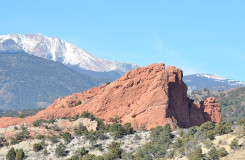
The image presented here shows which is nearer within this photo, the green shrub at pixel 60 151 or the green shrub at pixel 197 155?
the green shrub at pixel 197 155

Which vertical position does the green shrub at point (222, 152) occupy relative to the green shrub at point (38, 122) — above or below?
below

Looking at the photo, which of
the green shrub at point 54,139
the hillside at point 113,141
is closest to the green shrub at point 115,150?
the hillside at point 113,141

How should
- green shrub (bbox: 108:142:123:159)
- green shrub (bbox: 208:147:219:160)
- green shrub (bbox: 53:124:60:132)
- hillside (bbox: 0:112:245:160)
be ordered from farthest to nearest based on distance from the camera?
green shrub (bbox: 53:124:60:132) → green shrub (bbox: 108:142:123:159) → hillside (bbox: 0:112:245:160) → green shrub (bbox: 208:147:219:160)

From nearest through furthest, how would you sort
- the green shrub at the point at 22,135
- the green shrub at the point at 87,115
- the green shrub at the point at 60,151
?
the green shrub at the point at 60,151
the green shrub at the point at 22,135
the green shrub at the point at 87,115

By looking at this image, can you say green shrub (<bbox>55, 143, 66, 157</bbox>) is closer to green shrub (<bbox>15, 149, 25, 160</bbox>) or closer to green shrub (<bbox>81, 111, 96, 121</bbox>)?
green shrub (<bbox>15, 149, 25, 160</bbox>)

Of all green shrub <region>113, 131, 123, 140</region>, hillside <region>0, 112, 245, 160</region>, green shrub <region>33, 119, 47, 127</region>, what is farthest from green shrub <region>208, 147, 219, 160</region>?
green shrub <region>33, 119, 47, 127</region>

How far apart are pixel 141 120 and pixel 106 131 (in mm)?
6500

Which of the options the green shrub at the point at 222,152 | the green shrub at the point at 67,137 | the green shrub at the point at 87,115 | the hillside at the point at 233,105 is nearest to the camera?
the green shrub at the point at 222,152

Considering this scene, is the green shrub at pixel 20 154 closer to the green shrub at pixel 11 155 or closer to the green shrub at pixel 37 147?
the green shrub at pixel 11 155

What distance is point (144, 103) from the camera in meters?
88.7

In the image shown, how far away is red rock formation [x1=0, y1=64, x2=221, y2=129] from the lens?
8744 cm

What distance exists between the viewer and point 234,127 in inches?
2859

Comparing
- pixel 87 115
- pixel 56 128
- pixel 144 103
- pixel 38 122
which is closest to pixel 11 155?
pixel 56 128

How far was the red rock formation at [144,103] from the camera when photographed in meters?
87.4
